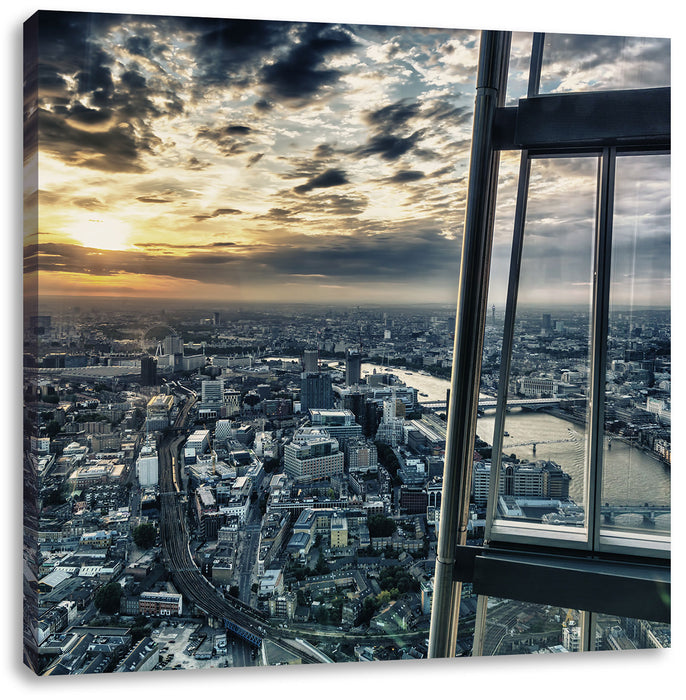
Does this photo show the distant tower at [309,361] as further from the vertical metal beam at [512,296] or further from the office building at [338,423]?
the vertical metal beam at [512,296]

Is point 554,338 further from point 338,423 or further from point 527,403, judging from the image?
point 338,423

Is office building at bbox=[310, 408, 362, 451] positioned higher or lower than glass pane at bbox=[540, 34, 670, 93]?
lower

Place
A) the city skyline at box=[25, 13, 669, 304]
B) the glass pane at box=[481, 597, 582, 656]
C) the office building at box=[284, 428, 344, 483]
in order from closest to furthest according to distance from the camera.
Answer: the city skyline at box=[25, 13, 669, 304] < the office building at box=[284, 428, 344, 483] < the glass pane at box=[481, 597, 582, 656]

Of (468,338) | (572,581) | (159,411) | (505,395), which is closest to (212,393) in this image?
(159,411)

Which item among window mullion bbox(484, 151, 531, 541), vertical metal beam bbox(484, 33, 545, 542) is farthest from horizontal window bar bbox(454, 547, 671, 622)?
vertical metal beam bbox(484, 33, 545, 542)

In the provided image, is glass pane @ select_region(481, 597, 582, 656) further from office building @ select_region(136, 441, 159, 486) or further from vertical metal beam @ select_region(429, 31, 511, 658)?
office building @ select_region(136, 441, 159, 486)

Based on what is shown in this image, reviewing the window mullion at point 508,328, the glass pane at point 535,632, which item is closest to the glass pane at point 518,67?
the window mullion at point 508,328
